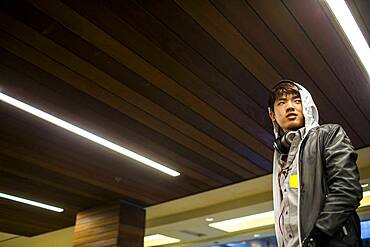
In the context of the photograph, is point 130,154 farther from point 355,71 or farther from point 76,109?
point 355,71

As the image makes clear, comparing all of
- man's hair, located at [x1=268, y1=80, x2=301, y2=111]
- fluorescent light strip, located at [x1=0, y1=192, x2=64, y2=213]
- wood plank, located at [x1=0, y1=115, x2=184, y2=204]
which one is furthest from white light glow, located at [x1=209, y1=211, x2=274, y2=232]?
man's hair, located at [x1=268, y1=80, x2=301, y2=111]

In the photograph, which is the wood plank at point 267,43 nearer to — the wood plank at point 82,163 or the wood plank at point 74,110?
the wood plank at point 74,110

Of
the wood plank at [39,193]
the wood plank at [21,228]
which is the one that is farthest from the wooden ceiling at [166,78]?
the wood plank at [21,228]

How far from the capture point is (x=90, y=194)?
519 cm

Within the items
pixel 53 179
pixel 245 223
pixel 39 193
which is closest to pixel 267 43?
pixel 53 179

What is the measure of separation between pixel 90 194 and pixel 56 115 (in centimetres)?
200

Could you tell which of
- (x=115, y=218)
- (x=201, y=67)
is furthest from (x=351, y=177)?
(x=115, y=218)

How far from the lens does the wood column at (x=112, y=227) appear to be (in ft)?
16.8

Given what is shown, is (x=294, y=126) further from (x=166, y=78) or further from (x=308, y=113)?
(x=166, y=78)

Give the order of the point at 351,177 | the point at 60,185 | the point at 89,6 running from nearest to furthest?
the point at 351,177
the point at 89,6
the point at 60,185

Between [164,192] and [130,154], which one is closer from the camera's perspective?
[130,154]

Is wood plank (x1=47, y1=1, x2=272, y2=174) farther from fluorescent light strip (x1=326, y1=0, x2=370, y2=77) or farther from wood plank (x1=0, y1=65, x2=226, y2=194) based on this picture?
fluorescent light strip (x1=326, y1=0, x2=370, y2=77)

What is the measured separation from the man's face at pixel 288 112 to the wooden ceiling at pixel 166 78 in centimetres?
79

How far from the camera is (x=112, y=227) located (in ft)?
16.9
